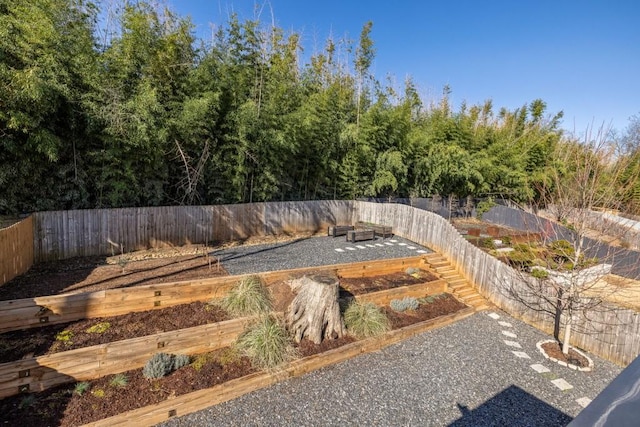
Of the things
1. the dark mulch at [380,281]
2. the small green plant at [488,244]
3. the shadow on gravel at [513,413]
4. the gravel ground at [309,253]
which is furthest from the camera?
the small green plant at [488,244]

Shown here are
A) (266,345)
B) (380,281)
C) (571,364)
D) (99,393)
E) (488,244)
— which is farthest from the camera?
(488,244)

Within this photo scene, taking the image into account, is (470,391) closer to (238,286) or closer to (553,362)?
(553,362)

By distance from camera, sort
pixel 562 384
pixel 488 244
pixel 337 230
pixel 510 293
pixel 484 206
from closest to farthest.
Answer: pixel 562 384
pixel 510 293
pixel 488 244
pixel 337 230
pixel 484 206

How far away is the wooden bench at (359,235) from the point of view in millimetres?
9954

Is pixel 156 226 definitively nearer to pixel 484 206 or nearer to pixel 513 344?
pixel 513 344

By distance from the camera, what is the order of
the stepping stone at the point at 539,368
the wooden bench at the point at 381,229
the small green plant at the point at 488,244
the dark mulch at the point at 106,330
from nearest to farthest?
the dark mulch at the point at 106,330 → the stepping stone at the point at 539,368 → the small green plant at the point at 488,244 → the wooden bench at the point at 381,229

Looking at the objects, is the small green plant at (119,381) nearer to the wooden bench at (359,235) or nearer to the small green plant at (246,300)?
the small green plant at (246,300)

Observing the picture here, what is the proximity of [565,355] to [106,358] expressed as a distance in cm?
654

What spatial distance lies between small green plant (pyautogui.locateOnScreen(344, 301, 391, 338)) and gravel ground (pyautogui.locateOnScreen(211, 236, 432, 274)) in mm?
2327

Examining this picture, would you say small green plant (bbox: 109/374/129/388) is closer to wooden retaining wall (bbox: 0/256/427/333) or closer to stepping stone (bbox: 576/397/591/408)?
wooden retaining wall (bbox: 0/256/427/333)

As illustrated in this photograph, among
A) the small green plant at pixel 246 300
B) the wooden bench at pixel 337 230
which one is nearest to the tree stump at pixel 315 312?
the small green plant at pixel 246 300

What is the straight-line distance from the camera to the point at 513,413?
366 cm

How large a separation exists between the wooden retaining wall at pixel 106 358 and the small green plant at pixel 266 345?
21cm

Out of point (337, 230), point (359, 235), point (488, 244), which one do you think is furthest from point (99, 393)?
point (488, 244)
